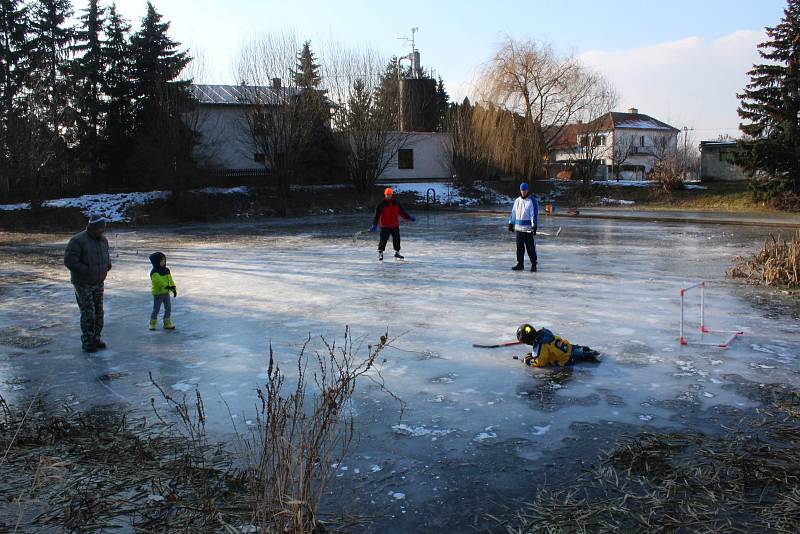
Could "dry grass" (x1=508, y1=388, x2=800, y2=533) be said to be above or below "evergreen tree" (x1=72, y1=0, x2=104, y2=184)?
below

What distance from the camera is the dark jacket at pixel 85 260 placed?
318 inches

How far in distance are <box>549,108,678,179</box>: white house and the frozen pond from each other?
3473cm

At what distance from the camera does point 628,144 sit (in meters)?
71.0

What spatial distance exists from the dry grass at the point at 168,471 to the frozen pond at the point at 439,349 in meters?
0.52

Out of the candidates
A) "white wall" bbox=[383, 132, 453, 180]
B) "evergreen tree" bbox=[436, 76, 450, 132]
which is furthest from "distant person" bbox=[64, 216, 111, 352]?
"evergreen tree" bbox=[436, 76, 450, 132]

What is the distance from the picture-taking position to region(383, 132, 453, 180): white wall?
4695cm

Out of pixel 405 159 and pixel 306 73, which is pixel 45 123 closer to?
pixel 306 73

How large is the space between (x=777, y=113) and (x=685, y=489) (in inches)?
1293

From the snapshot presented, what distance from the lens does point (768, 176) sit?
32.8m

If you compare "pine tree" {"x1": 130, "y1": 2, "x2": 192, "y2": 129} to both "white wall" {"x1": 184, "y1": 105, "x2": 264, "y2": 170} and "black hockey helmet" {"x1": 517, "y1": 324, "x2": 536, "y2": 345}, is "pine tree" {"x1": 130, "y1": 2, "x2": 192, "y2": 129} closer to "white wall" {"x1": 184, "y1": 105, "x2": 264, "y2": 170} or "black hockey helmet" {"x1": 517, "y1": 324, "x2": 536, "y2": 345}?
"white wall" {"x1": 184, "y1": 105, "x2": 264, "y2": 170}

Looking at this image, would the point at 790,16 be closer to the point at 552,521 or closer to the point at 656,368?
the point at 656,368

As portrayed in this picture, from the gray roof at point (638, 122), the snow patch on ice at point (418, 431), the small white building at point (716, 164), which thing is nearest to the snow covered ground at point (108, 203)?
the snow patch on ice at point (418, 431)

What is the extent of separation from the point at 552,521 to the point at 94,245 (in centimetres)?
673

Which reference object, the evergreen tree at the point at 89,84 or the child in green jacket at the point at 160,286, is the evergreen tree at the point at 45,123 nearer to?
the evergreen tree at the point at 89,84
